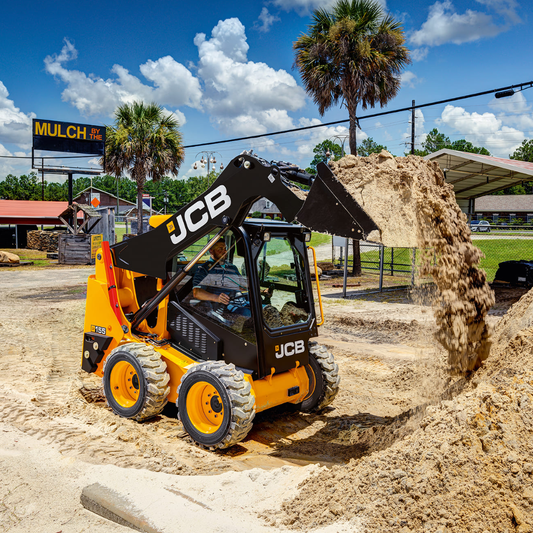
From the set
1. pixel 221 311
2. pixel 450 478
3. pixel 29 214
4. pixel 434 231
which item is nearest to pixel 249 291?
pixel 221 311

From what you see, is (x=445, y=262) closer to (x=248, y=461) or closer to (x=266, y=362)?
(x=266, y=362)

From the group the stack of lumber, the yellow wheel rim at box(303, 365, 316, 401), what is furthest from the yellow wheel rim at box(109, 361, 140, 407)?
the stack of lumber

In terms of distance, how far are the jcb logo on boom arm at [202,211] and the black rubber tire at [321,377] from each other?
2.08 metres

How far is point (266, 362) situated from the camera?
4.89m

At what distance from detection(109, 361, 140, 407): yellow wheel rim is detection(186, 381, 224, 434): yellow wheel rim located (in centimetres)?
92

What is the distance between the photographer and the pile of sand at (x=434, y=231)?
12.7 ft

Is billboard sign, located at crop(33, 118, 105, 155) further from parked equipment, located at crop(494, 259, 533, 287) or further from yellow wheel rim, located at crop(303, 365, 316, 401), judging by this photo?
yellow wheel rim, located at crop(303, 365, 316, 401)

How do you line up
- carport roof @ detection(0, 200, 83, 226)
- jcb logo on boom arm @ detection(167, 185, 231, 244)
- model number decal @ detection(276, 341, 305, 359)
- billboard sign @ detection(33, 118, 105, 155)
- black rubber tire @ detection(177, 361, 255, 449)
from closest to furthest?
black rubber tire @ detection(177, 361, 255, 449)
jcb logo on boom arm @ detection(167, 185, 231, 244)
model number decal @ detection(276, 341, 305, 359)
billboard sign @ detection(33, 118, 105, 155)
carport roof @ detection(0, 200, 83, 226)

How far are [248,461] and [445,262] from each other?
2650 mm

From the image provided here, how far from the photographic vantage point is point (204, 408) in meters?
4.91

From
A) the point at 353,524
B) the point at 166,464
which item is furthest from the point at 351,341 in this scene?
the point at 353,524

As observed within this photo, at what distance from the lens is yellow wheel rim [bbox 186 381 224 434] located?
4793 mm

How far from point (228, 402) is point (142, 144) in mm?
21976

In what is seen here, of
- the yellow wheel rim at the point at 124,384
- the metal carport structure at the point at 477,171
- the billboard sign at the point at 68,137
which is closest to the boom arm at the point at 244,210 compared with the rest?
the yellow wheel rim at the point at 124,384
